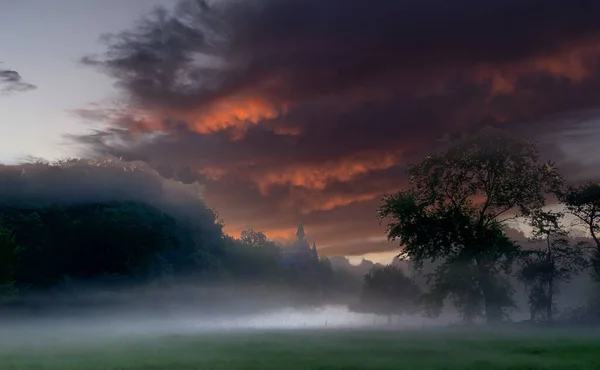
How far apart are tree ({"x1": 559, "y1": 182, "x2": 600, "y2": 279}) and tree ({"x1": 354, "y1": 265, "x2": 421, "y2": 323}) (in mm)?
77924

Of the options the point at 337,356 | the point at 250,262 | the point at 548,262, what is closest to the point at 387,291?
the point at 250,262

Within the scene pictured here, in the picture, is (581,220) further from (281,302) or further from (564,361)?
(281,302)

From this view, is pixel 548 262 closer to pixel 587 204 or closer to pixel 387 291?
pixel 587 204

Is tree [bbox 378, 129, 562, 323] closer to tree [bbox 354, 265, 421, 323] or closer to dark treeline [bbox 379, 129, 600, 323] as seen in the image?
dark treeline [bbox 379, 129, 600, 323]

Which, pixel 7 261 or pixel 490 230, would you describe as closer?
pixel 490 230

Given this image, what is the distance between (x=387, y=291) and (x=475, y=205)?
8581 cm

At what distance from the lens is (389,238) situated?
73312mm

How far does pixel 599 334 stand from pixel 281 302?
130m

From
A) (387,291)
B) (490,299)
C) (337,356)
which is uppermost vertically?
(387,291)

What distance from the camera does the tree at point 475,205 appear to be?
6862 cm

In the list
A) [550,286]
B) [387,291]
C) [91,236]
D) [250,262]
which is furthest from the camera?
[250,262]

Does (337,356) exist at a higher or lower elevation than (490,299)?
lower

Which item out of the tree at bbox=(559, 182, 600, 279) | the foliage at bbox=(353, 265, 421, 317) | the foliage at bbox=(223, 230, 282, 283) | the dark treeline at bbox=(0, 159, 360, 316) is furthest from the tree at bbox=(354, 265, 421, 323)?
the tree at bbox=(559, 182, 600, 279)

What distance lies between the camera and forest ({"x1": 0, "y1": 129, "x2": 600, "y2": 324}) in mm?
69375
